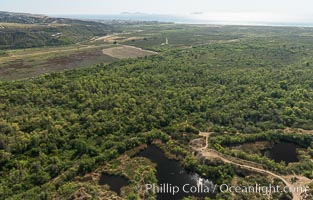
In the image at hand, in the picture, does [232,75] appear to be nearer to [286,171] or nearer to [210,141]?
[210,141]

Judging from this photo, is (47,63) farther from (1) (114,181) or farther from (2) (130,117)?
(1) (114,181)

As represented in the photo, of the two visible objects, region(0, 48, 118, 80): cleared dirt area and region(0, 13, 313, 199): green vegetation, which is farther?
region(0, 48, 118, 80): cleared dirt area

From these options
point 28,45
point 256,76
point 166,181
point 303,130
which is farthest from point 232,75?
point 28,45

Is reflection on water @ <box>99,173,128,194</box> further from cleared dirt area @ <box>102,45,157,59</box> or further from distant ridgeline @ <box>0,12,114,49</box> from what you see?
distant ridgeline @ <box>0,12,114,49</box>

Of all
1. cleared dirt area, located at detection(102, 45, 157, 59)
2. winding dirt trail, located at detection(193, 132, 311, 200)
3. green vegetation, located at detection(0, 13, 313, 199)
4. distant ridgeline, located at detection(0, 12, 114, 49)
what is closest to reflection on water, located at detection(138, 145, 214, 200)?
green vegetation, located at detection(0, 13, 313, 199)

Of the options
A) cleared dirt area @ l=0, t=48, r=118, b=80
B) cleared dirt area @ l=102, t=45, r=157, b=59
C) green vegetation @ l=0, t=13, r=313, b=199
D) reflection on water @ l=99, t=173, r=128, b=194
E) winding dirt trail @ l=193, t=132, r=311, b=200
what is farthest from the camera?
cleared dirt area @ l=102, t=45, r=157, b=59

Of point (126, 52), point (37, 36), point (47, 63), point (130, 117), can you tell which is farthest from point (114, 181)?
point (37, 36)

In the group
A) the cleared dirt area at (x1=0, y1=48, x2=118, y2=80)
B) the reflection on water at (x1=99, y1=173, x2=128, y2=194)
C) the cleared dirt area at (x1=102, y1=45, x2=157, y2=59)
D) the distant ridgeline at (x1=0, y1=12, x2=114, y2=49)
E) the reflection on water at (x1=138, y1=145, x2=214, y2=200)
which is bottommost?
the reflection on water at (x1=99, y1=173, x2=128, y2=194)
